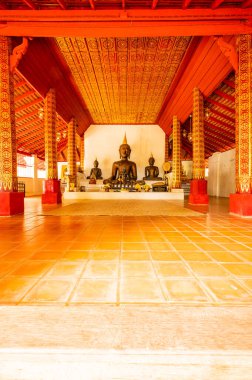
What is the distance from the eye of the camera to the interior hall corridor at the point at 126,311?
1044 millimetres

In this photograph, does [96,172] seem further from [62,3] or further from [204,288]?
[204,288]

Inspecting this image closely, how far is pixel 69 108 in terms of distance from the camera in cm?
1201

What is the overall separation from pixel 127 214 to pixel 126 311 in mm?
4614

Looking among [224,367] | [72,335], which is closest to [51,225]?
[72,335]

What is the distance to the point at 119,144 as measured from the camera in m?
17.0

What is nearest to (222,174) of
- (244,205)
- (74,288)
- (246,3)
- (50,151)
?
(244,205)

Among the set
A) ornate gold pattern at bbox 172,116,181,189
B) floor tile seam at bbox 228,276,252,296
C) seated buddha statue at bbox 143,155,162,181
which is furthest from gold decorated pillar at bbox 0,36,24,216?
seated buddha statue at bbox 143,155,162,181

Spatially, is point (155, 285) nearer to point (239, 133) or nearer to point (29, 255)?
point (29, 255)

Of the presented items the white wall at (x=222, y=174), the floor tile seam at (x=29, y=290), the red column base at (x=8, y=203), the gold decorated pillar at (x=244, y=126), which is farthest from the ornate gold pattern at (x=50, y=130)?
the white wall at (x=222, y=174)

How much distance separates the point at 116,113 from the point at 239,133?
9742 millimetres

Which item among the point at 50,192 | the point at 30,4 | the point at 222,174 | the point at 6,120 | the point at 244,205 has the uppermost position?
Result: the point at 30,4

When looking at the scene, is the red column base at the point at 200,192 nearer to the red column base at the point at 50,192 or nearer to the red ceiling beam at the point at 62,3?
the red column base at the point at 50,192

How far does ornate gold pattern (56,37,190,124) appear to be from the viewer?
7.43 m

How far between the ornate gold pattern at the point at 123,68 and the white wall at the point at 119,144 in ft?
11.1
